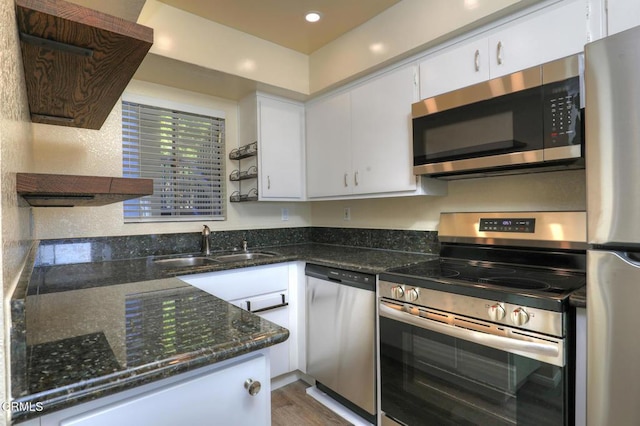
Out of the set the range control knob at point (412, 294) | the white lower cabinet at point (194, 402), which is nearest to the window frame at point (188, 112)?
the range control knob at point (412, 294)

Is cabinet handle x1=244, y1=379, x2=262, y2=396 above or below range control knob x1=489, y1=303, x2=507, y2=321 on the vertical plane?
below

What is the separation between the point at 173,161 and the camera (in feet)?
8.25

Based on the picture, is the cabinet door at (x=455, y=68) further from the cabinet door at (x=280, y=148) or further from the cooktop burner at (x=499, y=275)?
the cabinet door at (x=280, y=148)

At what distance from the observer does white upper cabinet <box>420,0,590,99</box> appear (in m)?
1.43

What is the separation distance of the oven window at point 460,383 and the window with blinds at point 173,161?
1.71m

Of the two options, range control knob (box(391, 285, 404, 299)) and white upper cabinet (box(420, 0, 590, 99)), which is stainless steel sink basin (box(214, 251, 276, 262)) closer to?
range control knob (box(391, 285, 404, 299))

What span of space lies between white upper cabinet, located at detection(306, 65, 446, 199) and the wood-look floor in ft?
4.65

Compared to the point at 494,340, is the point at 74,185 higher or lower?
higher

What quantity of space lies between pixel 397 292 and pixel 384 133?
1.05 meters

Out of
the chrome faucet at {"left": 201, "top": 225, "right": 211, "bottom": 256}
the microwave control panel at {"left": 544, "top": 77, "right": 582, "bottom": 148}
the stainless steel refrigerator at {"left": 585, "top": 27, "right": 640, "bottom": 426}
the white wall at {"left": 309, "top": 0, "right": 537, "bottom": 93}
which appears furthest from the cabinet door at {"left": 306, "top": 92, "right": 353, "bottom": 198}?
the stainless steel refrigerator at {"left": 585, "top": 27, "right": 640, "bottom": 426}

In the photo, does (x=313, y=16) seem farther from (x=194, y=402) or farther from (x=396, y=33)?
(x=194, y=402)

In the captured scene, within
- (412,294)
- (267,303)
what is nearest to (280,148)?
(267,303)

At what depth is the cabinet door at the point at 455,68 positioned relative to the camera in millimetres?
1707

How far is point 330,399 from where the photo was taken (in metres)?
2.17
